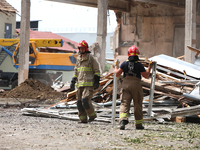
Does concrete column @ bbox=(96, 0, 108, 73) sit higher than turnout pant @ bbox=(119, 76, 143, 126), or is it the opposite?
concrete column @ bbox=(96, 0, 108, 73)

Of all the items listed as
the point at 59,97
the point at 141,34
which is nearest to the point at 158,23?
the point at 141,34

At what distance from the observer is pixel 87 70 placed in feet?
22.9

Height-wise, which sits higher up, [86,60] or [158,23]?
[158,23]

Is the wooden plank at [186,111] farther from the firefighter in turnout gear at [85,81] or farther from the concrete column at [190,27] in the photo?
the concrete column at [190,27]

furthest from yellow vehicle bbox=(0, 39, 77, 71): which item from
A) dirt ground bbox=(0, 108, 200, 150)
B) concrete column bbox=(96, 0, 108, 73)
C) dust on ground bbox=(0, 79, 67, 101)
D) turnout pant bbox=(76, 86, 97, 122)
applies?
dirt ground bbox=(0, 108, 200, 150)

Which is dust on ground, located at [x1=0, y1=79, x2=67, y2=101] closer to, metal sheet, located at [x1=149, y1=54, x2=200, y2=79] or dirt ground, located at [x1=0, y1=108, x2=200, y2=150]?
metal sheet, located at [x1=149, y1=54, x2=200, y2=79]

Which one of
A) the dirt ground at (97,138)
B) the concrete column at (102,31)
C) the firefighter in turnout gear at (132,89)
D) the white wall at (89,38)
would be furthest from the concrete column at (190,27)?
the white wall at (89,38)

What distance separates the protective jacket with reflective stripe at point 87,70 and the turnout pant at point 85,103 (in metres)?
0.14

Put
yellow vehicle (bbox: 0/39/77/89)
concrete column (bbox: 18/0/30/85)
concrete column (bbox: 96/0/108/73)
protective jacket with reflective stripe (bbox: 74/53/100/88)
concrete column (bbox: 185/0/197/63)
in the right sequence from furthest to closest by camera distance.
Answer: yellow vehicle (bbox: 0/39/77/89)
concrete column (bbox: 18/0/30/85)
concrete column (bbox: 96/0/108/73)
concrete column (bbox: 185/0/197/63)
protective jacket with reflective stripe (bbox: 74/53/100/88)

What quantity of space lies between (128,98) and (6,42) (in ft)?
44.9

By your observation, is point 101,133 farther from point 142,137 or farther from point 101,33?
point 101,33

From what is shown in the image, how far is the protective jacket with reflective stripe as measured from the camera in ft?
22.6

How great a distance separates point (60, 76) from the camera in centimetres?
1661

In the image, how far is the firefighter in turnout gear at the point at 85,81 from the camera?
6805mm
